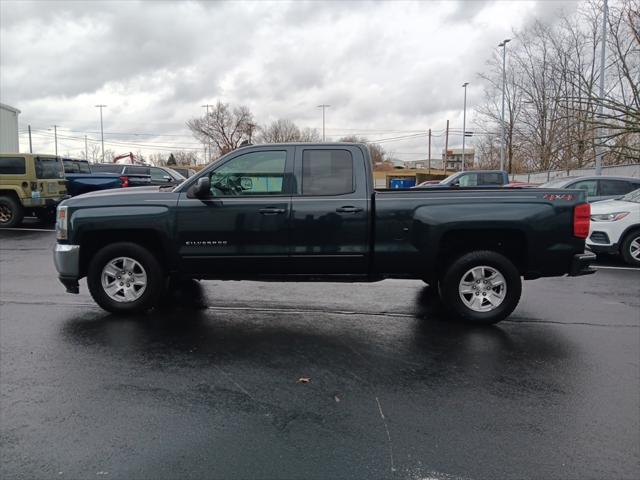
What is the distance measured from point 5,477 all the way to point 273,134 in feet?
241

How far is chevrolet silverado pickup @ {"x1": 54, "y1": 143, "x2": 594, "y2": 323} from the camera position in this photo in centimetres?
533

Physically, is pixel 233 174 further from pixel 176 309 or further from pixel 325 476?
pixel 325 476

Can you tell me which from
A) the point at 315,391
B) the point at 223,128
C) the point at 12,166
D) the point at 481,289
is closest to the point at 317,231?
the point at 481,289

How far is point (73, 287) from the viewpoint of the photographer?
5613 mm

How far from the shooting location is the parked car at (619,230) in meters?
9.14

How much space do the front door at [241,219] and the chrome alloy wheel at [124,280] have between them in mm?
564

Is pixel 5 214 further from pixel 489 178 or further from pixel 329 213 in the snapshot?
pixel 489 178

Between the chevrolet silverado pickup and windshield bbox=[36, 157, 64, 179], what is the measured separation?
31.0 feet

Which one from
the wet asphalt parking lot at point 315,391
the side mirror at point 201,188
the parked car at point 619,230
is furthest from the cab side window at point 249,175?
the parked car at point 619,230

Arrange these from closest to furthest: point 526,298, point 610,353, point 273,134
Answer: point 610,353 → point 526,298 → point 273,134

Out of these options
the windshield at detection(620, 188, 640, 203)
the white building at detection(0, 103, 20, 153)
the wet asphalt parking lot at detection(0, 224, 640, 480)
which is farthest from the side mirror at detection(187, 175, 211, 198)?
the white building at detection(0, 103, 20, 153)

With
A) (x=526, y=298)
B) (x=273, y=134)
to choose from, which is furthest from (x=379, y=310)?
(x=273, y=134)

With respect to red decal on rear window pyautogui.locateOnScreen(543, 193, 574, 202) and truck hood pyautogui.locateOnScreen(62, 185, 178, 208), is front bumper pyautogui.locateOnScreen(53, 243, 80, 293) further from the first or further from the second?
red decal on rear window pyautogui.locateOnScreen(543, 193, 574, 202)

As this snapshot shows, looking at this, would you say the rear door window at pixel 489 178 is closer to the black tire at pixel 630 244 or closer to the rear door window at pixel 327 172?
the black tire at pixel 630 244
